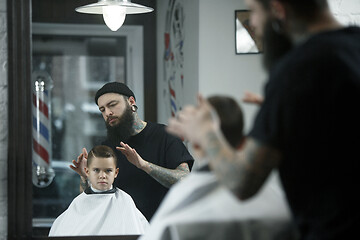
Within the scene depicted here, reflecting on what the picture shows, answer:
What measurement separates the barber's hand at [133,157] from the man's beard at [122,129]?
1.6 inches

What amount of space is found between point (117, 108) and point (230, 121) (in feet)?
3.81

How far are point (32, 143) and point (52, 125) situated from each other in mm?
121

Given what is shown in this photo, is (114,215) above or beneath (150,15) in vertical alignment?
beneath

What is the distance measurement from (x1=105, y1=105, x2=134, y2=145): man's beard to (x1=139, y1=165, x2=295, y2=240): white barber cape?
1129 millimetres

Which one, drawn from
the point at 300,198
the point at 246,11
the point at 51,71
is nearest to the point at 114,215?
the point at 51,71

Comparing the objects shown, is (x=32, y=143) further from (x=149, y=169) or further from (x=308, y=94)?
(x=308, y=94)

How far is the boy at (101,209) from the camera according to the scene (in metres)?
2.60

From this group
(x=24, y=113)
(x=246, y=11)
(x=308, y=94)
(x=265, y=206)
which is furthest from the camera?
(x=246, y=11)

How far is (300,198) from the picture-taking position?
4.24 ft

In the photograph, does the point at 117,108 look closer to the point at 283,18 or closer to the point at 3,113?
the point at 3,113

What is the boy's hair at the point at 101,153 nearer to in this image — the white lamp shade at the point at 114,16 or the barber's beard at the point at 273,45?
the white lamp shade at the point at 114,16

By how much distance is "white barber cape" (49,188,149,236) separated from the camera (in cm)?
261

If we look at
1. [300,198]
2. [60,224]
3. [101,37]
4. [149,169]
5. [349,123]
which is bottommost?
[60,224]

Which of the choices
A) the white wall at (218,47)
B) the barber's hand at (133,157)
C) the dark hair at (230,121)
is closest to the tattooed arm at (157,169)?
the barber's hand at (133,157)
